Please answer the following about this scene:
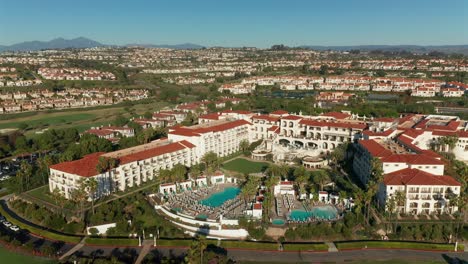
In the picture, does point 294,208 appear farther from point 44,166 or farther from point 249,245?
point 44,166

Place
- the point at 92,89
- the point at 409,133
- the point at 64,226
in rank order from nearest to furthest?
the point at 64,226
the point at 409,133
the point at 92,89

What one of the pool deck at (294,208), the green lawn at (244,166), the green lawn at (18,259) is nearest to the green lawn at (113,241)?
the green lawn at (18,259)

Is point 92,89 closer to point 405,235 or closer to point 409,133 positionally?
point 409,133

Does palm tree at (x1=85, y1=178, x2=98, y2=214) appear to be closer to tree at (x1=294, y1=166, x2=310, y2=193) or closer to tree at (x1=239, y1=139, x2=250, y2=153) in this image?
tree at (x1=294, y1=166, x2=310, y2=193)

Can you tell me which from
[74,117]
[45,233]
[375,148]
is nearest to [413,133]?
[375,148]

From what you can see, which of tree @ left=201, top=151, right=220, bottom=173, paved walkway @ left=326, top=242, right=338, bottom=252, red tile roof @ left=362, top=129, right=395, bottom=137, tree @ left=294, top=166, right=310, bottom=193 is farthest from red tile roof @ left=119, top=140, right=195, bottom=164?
paved walkway @ left=326, top=242, right=338, bottom=252

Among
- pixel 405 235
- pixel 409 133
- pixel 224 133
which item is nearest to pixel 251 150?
pixel 224 133
